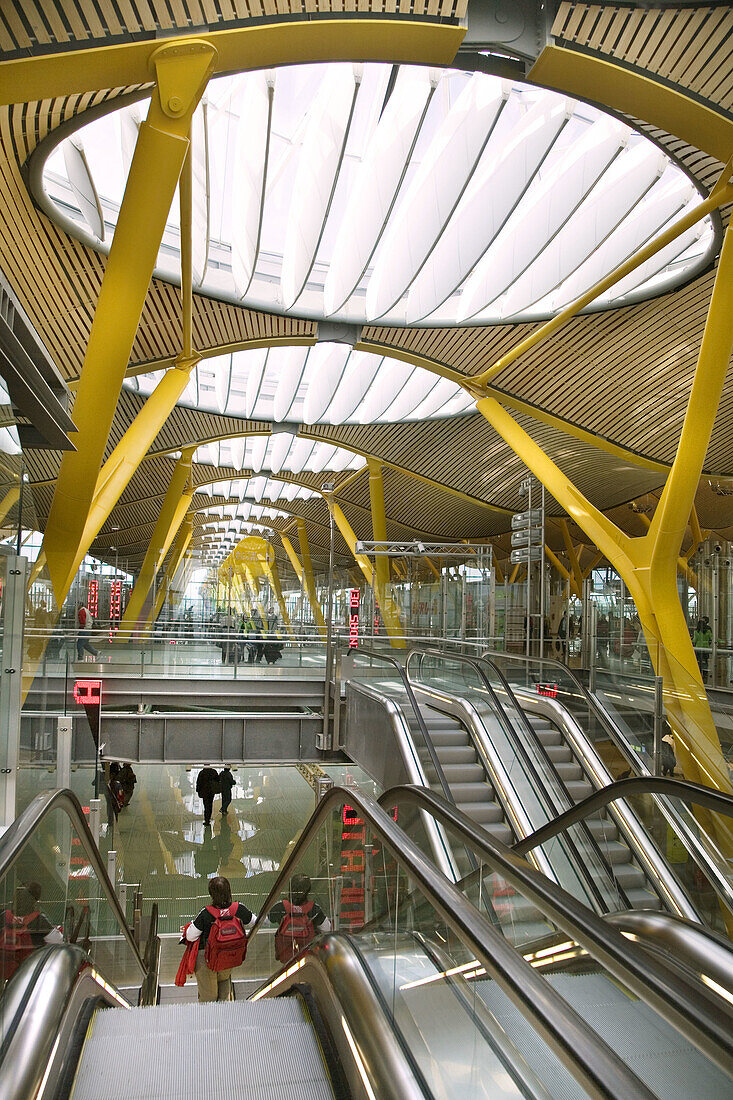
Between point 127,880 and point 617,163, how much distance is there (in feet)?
45.5

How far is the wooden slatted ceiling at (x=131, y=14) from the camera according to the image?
6652 mm

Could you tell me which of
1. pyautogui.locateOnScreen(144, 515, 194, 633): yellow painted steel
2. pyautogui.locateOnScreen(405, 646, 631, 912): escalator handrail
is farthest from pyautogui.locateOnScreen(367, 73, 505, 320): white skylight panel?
pyautogui.locateOnScreen(144, 515, 194, 633): yellow painted steel

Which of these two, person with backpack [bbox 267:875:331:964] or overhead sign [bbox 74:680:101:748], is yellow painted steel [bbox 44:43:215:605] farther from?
person with backpack [bbox 267:875:331:964]

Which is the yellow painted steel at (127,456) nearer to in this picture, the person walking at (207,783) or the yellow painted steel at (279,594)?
the person walking at (207,783)

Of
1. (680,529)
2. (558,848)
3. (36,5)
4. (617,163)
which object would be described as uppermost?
(617,163)

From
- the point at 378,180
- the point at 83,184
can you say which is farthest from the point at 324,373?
the point at 83,184

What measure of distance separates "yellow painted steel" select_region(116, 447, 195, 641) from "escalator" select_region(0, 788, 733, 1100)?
13846 millimetres

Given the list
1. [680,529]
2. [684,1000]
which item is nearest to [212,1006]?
[684,1000]

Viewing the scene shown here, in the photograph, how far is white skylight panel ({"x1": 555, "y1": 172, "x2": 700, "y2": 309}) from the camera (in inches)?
487

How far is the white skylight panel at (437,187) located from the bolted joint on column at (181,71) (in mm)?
4160

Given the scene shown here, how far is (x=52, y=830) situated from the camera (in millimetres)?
4406

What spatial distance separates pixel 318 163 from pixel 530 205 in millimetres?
3647

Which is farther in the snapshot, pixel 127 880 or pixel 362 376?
pixel 362 376

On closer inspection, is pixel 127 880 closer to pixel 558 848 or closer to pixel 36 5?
pixel 558 848
